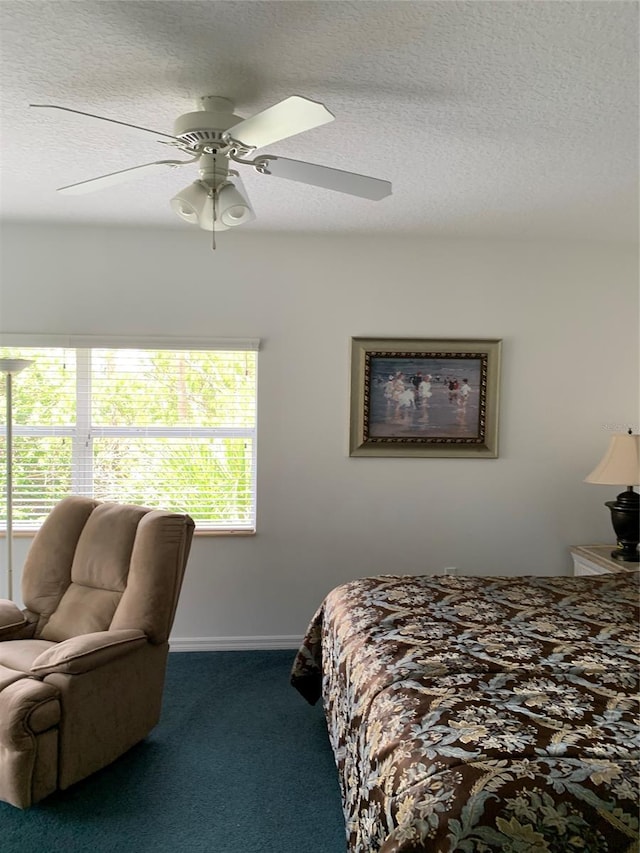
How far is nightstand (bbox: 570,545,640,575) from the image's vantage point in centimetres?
334

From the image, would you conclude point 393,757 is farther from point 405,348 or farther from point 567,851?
point 405,348

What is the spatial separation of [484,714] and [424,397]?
2418 millimetres

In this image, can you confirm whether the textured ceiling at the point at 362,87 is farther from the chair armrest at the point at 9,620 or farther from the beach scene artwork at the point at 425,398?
the chair armrest at the point at 9,620

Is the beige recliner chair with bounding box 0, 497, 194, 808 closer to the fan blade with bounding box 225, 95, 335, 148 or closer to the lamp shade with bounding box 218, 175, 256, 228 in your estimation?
the lamp shade with bounding box 218, 175, 256, 228

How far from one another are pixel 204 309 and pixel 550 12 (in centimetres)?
256

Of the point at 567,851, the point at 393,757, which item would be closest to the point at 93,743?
the point at 393,757

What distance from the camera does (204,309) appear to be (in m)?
3.77

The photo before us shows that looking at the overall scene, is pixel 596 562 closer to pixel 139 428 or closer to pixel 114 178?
pixel 139 428

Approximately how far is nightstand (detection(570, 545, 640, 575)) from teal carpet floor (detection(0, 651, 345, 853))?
1705mm

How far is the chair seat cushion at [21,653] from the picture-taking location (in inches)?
97.4

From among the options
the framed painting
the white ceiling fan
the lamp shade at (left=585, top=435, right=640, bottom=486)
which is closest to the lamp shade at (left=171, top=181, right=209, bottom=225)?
the white ceiling fan

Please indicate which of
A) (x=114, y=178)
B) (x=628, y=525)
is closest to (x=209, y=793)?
(x=114, y=178)

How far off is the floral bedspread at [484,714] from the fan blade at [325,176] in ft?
4.94

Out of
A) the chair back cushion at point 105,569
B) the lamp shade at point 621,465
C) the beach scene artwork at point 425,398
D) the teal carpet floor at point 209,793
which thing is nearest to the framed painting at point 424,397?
the beach scene artwork at point 425,398
